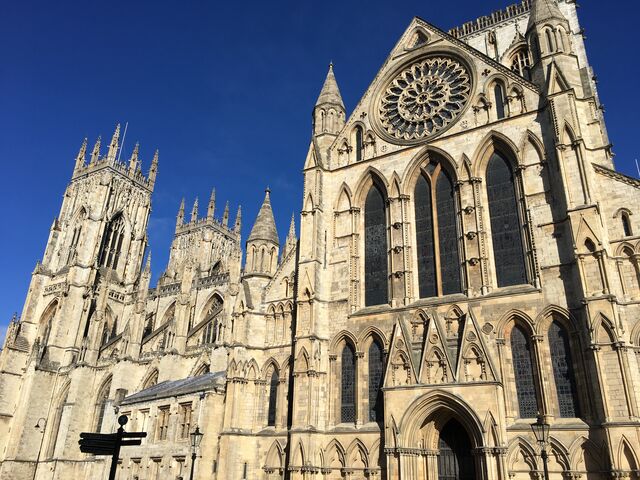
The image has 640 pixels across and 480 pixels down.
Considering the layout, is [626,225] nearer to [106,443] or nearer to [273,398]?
[273,398]

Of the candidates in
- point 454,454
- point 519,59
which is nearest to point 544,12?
point 519,59

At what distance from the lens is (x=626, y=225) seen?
18422 millimetres

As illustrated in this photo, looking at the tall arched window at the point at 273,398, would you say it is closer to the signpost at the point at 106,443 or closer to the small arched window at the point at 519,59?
the signpost at the point at 106,443

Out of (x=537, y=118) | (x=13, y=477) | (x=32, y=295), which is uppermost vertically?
(x=32, y=295)

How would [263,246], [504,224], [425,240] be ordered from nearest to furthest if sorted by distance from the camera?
[504,224]
[425,240]
[263,246]

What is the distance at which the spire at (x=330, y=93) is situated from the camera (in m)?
28.5

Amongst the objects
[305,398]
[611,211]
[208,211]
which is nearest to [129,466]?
[305,398]

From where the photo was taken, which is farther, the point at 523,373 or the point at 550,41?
the point at 550,41

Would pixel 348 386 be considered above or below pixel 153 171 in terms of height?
below

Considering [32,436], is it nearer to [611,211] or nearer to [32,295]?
[32,295]

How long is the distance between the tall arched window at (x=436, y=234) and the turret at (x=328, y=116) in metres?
6.05

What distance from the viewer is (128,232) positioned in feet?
218

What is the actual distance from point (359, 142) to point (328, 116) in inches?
105

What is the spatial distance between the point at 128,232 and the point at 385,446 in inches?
2181
